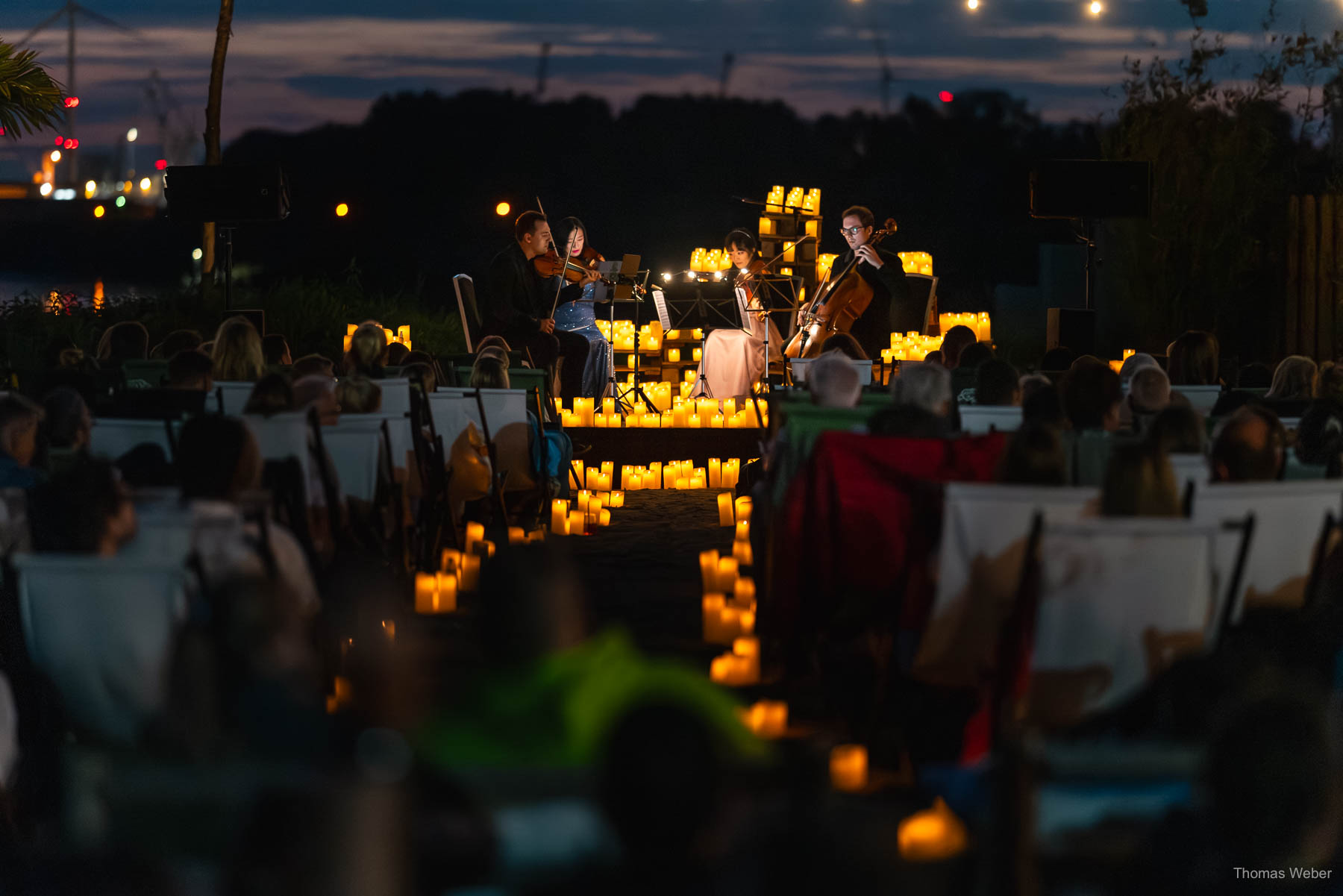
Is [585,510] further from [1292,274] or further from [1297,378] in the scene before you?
[1292,274]

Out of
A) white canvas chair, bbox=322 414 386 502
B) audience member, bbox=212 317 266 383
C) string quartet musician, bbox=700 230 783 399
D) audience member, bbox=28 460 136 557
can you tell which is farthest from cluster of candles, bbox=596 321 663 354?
audience member, bbox=28 460 136 557

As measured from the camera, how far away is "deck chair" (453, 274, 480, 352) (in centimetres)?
1134

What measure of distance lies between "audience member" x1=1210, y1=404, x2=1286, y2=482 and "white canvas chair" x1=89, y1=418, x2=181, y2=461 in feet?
9.89

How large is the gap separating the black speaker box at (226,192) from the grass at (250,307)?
39.3 inches

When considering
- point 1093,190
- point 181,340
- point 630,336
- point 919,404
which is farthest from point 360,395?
point 630,336

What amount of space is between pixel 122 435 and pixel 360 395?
49.2 inches

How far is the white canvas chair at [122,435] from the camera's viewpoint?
4.56m

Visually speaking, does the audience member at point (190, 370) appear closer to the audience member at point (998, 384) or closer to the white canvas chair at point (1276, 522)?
the audience member at point (998, 384)

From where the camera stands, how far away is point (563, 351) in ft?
37.7

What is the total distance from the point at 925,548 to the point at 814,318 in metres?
8.12

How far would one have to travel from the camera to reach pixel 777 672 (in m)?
4.76

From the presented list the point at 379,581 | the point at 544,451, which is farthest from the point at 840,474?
the point at 544,451

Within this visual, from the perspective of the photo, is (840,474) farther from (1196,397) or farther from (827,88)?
(827,88)

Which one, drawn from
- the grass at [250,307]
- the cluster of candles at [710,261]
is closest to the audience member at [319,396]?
the grass at [250,307]
